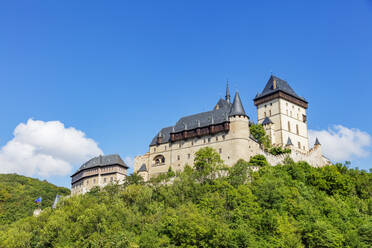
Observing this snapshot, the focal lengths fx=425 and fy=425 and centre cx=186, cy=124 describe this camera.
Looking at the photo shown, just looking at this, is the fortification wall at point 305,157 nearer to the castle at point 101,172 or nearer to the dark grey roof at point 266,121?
the dark grey roof at point 266,121

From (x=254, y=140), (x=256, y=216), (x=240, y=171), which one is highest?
(x=254, y=140)

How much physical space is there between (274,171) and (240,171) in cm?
536

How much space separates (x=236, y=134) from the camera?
61938 mm

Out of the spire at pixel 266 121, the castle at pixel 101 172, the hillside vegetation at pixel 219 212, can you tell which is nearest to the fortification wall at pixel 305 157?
the hillside vegetation at pixel 219 212

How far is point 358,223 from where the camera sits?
162 ft

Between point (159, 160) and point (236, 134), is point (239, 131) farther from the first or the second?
point (159, 160)

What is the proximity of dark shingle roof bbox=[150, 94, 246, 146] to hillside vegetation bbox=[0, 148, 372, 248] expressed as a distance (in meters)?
6.66

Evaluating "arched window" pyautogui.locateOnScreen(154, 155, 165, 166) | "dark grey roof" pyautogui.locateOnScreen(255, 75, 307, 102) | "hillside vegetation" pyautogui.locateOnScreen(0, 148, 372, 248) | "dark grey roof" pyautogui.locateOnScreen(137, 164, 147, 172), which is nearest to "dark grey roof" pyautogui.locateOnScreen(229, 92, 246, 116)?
"hillside vegetation" pyautogui.locateOnScreen(0, 148, 372, 248)

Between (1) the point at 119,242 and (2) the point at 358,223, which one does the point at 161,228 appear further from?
(2) the point at 358,223

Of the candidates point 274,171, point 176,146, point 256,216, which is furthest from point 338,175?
point 176,146

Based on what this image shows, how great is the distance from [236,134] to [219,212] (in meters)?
16.4

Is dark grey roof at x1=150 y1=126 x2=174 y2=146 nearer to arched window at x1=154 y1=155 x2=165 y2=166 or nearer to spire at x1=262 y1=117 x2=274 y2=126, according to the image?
arched window at x1=154 y1=155 x2=165 y2=166

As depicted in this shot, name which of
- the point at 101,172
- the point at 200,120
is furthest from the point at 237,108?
the point at 101,172

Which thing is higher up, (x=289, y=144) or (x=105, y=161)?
(x=289, y=144)
